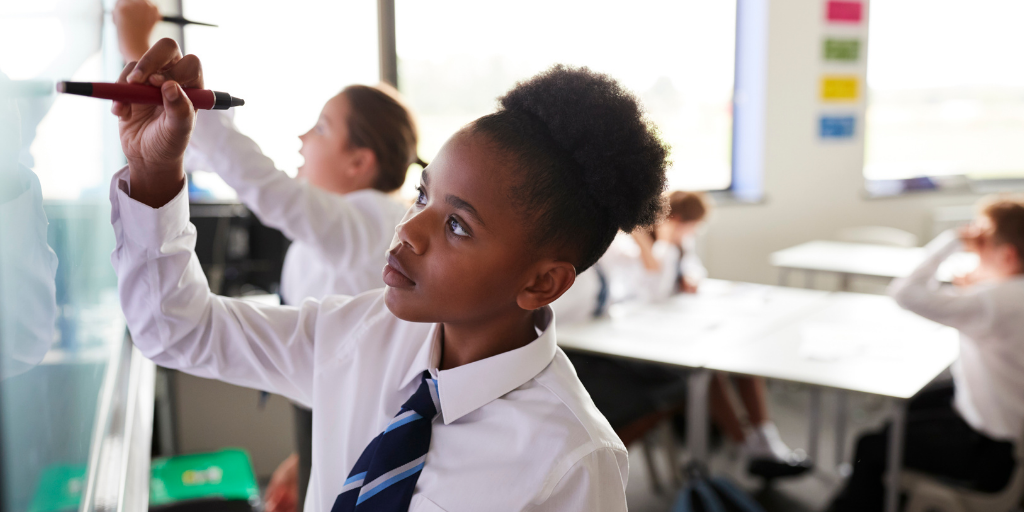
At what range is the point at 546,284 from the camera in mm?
831

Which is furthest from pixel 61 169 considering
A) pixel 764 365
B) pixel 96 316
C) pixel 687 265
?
pixel 687 265

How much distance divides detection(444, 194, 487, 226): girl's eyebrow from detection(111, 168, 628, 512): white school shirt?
0.50ft

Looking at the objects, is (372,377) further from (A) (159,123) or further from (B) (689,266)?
(B) (689,266)

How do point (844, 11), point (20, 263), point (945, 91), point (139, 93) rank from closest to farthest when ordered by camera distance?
point (20, 263) → point (139, 93) → point (844, 11) → point (945, 91)

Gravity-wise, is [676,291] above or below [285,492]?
above

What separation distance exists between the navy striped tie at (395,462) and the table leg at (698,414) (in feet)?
6.07

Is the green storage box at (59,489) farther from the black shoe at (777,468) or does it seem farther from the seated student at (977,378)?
the black shoe at (777,468)

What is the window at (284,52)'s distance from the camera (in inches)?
116

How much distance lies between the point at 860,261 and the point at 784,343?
167cm

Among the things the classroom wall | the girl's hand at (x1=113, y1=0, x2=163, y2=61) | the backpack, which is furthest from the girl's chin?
the classroom wall

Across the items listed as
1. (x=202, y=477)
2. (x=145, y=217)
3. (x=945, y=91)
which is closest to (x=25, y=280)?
(x=145, y=217)

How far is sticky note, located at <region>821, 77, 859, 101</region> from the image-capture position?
16.9 feet

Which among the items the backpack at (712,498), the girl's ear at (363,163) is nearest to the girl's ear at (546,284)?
the girl's ear at (363,163)

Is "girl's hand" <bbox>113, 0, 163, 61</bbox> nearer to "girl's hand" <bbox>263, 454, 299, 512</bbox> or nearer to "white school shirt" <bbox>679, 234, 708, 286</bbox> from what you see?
"girl's hand" <bbox>263, 454, 299, 512</bbox>
